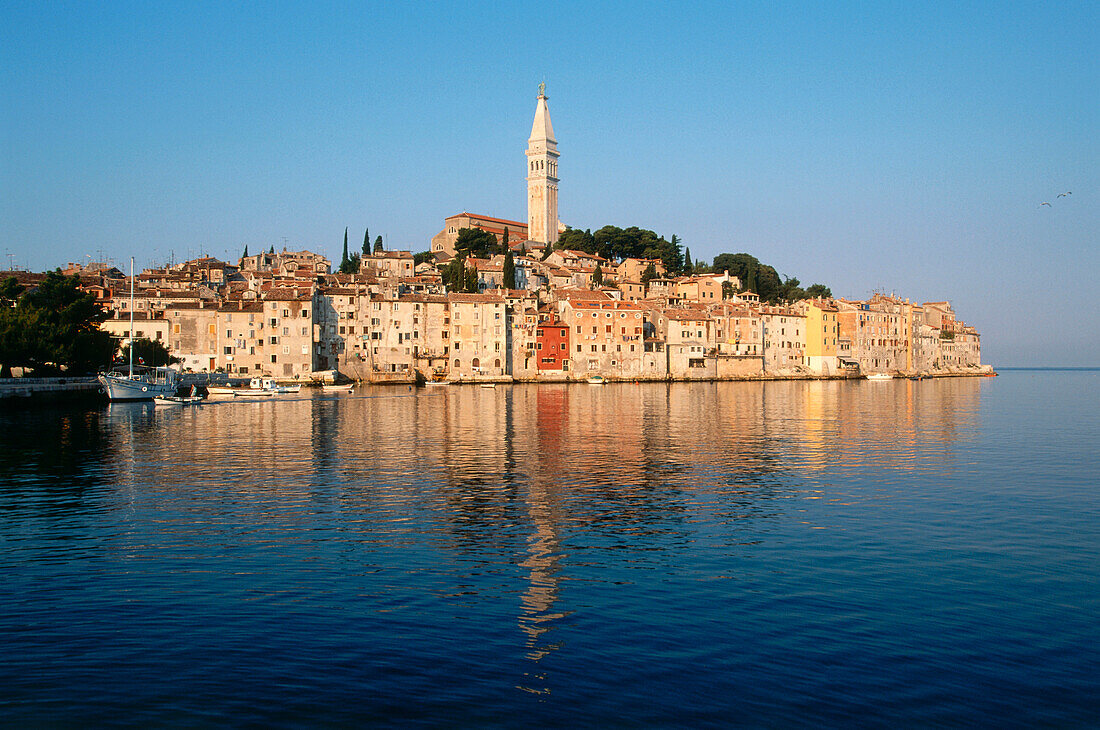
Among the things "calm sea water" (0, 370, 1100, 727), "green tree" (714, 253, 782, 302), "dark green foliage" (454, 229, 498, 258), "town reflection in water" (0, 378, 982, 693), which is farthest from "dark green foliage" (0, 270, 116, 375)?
"green tree" (714, 253, 782, 302)

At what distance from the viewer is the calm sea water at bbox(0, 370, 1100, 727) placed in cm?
828

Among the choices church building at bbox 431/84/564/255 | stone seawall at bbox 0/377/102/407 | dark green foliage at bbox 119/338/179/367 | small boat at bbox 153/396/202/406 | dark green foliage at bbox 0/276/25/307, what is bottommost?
small boat at bbox 153/396/202/406

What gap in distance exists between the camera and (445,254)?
123m

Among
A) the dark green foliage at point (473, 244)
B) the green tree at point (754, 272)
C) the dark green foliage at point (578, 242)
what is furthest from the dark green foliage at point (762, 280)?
the dark green foliage at point (473, 244)

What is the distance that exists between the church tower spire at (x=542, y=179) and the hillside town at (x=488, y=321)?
2308cm

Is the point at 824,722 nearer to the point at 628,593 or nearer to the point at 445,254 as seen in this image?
the point at 628,593

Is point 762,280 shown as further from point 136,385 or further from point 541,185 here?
point 136,385

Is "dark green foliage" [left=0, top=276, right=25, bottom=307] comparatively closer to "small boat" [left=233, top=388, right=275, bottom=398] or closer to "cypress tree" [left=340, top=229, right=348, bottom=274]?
"small boat" [left=233, top=388, right=275, bottom=398]

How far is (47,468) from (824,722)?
23581mm

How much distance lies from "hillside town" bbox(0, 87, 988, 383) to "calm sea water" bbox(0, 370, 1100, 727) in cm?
4625

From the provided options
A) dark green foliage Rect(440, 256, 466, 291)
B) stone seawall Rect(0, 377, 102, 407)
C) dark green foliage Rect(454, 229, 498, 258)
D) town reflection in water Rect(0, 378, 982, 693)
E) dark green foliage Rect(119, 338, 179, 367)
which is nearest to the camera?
town reflection in water Rect(0, 378, 982, 693)

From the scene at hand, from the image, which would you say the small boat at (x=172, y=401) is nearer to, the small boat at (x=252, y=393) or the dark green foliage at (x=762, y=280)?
the small boat at (x=252, y=393)

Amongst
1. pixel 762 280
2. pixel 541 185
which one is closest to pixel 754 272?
pixel 762 280

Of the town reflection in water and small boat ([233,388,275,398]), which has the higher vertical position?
small boat ([233,388,275,398])
